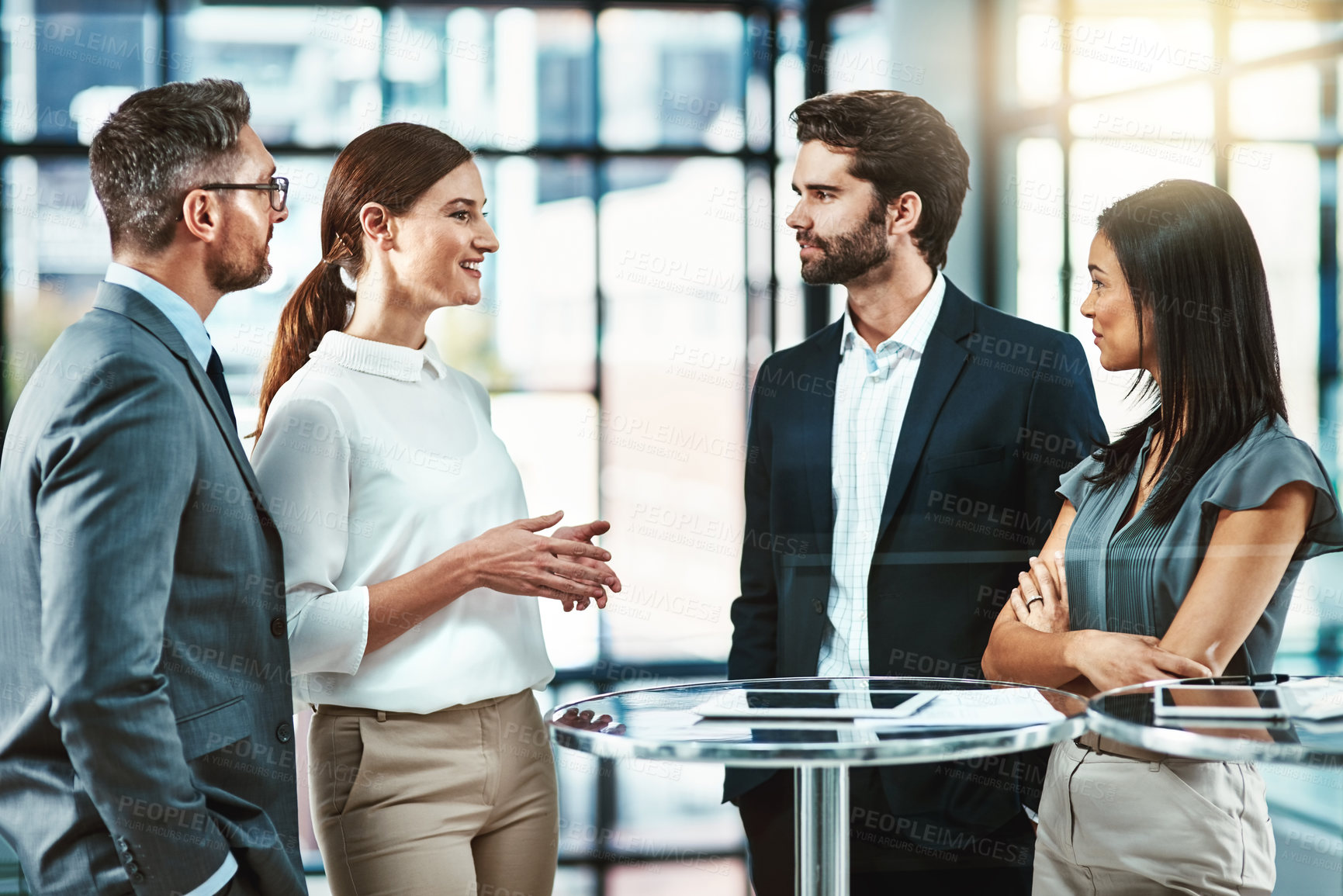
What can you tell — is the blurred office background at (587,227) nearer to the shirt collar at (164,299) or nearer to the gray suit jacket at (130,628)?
the gray suit jacket at (130,628)

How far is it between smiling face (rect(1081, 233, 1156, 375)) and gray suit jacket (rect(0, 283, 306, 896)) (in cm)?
137

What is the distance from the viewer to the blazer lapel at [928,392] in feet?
7.38

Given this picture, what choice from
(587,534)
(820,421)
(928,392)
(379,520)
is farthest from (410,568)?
(928,392)

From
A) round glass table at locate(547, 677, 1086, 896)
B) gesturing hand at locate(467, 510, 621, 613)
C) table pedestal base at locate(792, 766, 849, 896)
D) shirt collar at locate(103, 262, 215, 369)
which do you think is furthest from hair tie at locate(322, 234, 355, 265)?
table pedestal base at locate(792, 766, 849, 896)

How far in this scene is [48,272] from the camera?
4848 mm

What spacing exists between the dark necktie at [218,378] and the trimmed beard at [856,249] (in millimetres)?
1093

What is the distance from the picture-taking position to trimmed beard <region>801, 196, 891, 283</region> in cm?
235

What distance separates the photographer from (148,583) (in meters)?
1.38

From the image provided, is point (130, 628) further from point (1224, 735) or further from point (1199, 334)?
point (1199, 334)

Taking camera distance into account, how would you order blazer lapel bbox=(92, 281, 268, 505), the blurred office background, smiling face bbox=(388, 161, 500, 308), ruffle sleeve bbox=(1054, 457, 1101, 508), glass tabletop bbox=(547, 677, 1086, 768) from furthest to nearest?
the blurred office background < ruffle sleeve bbox=(1054, 457, 1101, 508) < smiling face bbox=(388, 161, 500, 308) < blazer lapel bbox=(92, 281, 268, 505) < glass tabletop bbox=(547, 677, 1086, 768)

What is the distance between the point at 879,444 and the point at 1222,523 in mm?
655

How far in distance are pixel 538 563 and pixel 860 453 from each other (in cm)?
75

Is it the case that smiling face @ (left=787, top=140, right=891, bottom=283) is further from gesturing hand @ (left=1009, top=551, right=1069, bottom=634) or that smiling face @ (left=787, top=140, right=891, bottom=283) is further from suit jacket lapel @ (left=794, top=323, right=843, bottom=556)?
gesturing hand @ (left=1009, top=551, right=1069, bottom=634)

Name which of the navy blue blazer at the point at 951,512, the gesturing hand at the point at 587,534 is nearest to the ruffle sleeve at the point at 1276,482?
the navy blue blazer at the point at 951,512
